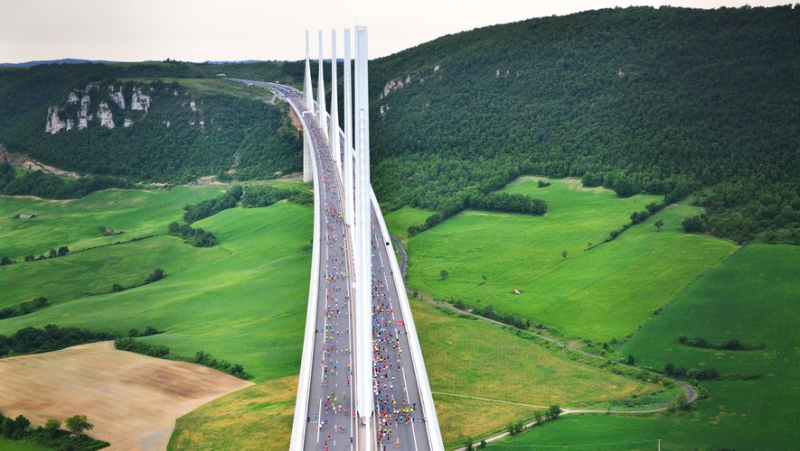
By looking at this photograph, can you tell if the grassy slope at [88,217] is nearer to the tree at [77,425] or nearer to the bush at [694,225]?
the tree at [77,425]

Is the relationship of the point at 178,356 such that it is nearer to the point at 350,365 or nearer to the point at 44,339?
the point at 44,339

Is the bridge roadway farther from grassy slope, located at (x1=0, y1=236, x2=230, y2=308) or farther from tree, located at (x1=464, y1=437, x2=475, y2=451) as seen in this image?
grassy slope, located at (x1=0, y1=236, x2=230, y2=308)

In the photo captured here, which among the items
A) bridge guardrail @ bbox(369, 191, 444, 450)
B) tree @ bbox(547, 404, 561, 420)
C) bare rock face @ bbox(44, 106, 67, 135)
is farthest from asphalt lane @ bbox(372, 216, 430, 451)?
bare rock face @ bbox(44, 106, 67, 135)

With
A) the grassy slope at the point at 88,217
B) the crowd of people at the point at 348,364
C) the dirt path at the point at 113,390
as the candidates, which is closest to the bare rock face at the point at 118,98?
the grassy slope at the point at 88,217

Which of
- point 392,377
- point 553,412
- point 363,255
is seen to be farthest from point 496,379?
point 363,255

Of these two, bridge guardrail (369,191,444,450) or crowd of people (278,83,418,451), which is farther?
crowd of people (278,83,418,451)
